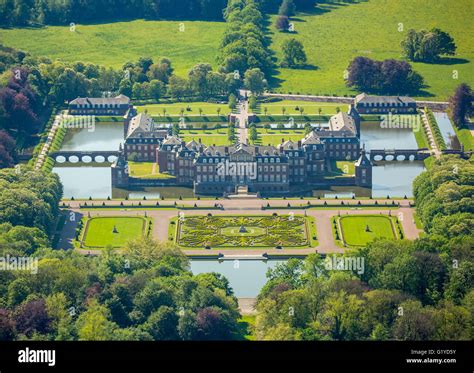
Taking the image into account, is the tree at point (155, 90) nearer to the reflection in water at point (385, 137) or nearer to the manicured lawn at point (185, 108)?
the manicured lawn at point (185, 108)

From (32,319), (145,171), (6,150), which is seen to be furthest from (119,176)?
(32,319)

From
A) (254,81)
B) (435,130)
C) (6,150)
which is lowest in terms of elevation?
(6,150)

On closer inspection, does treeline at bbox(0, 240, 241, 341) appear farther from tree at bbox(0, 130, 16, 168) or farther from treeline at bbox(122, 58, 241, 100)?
treeline at bbox(122, 58, 241, 100)

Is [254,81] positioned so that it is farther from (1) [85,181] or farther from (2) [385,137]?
(1) [85,181]

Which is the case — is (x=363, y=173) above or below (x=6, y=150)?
below

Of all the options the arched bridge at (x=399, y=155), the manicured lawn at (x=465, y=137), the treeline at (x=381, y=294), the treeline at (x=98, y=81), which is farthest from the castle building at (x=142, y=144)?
the treeline at (x=381, y=294)

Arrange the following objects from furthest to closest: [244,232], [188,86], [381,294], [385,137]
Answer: [188,86] → [385,137] → [244,232] → [381,294]

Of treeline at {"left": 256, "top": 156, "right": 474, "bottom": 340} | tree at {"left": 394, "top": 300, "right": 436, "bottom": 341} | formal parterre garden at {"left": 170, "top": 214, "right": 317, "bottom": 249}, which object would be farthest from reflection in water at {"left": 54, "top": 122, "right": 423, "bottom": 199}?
tree at {"left": 394, "top": 300, "right": 436, "bottom": 341}
